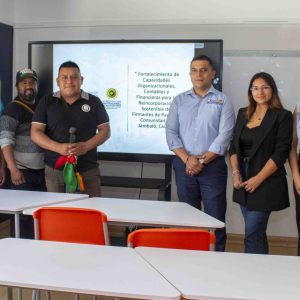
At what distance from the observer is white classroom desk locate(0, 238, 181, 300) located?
1.42 metres

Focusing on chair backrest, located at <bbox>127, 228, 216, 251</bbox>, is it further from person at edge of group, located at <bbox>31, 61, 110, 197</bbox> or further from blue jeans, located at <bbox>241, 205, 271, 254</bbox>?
person at edge of group, located at <bbox>31, 61, 110, 197</bbox>

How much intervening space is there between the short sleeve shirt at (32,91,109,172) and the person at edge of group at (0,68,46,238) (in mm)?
241

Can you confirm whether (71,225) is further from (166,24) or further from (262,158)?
(166,24)

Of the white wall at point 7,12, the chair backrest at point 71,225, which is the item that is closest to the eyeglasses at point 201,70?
the chair backrest at point 71,225

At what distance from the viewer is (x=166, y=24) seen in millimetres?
4434

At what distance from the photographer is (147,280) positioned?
4.90ft

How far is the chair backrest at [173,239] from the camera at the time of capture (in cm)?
189

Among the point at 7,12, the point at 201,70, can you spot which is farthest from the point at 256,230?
the point at 7,12

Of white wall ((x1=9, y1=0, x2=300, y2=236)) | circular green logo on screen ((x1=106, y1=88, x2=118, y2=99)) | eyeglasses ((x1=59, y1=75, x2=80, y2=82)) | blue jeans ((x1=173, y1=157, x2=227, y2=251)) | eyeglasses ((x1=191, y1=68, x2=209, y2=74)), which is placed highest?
white wall ((x1=9, y1=0, x2=300, y2=236))

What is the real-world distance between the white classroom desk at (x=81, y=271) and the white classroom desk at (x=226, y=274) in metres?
0.06

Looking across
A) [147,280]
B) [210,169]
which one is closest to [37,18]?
[210,169]

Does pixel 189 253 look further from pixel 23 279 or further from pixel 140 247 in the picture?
pixel 23 279

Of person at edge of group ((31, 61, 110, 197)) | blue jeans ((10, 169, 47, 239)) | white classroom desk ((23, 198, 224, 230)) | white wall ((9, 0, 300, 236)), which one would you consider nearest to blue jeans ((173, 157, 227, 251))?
white classroom desk ((23, 198, 224, 230))

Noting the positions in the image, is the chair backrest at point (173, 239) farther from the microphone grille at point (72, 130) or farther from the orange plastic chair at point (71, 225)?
the microphone grille at point (72, 130)
